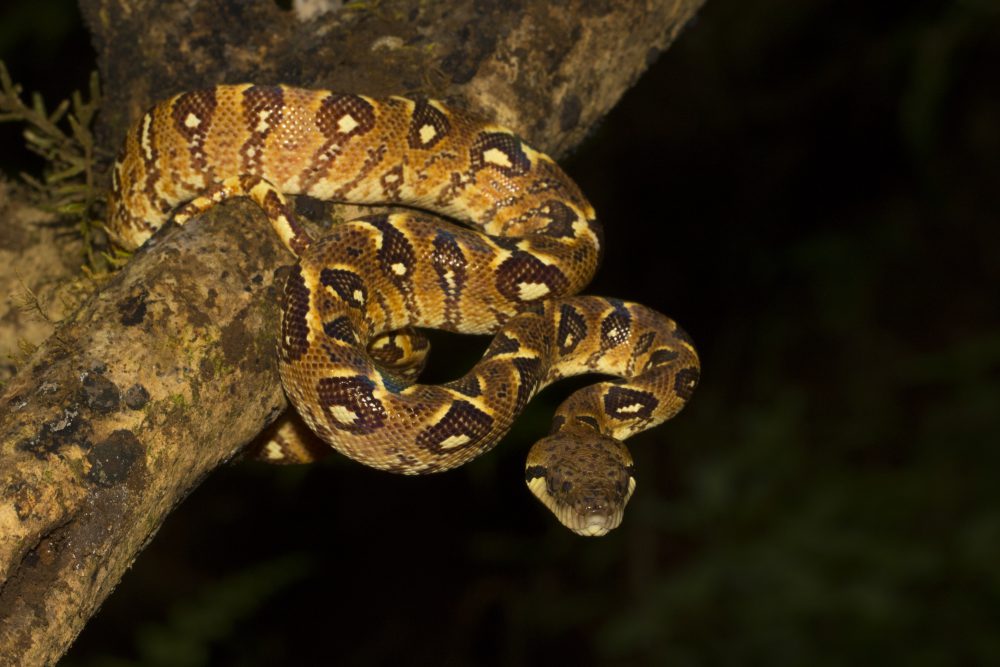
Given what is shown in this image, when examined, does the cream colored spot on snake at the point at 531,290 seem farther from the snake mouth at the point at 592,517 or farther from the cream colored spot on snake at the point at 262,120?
the cream colored spot on snake at the point at 262,120

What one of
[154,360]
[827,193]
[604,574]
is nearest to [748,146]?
[827,193]

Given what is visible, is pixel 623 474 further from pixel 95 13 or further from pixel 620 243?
pixel 620 243

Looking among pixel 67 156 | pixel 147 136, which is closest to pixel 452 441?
pixel 147 136

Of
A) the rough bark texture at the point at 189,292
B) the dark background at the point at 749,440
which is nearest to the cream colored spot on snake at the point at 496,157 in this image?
the rough bark texture at the point at 189,292

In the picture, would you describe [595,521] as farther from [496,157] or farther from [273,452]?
[496,157]

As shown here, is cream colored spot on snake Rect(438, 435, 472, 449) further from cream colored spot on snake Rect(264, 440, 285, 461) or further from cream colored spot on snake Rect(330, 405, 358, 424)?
cream colored spot on snake Rect(264, 440, 285, 461)

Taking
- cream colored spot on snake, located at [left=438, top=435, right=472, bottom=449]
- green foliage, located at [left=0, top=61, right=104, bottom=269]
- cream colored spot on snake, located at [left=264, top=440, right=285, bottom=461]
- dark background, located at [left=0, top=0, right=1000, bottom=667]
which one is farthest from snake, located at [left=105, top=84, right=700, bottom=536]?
dark background, located at [left=0, top=0, right=1000, bottom=667]
